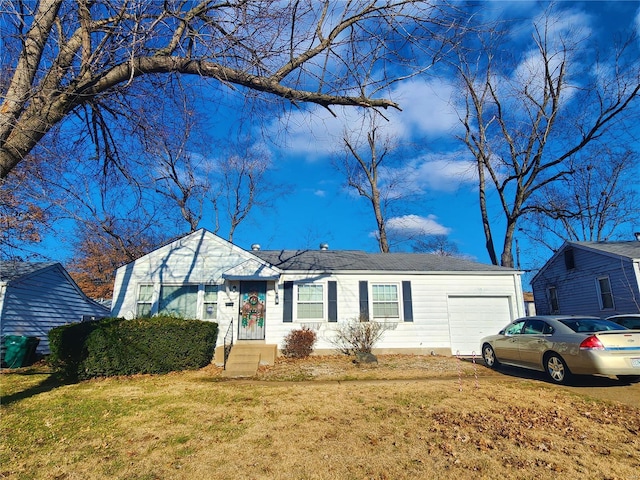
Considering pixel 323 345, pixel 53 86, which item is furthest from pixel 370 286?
pixel 53 86

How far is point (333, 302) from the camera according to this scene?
12.8m

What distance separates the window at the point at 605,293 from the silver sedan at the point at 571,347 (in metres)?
10.4

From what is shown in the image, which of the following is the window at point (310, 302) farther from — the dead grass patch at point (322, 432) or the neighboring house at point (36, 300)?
the neighboring house at point (36, 300)

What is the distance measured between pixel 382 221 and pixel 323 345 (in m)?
13.8

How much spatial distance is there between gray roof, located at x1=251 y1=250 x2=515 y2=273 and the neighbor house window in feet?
9.73

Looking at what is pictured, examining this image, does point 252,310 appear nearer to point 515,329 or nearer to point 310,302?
point 310,302

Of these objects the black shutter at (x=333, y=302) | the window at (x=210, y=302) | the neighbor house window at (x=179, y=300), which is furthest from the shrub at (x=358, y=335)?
the neighbor house window at (x=179, y=300)

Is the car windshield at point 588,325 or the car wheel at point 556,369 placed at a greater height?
the car windshield at point 588,325

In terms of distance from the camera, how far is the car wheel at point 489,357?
32.0 feet

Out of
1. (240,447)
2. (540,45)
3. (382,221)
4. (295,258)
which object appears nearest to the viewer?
(240,447)

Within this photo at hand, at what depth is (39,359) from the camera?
42.4 feet

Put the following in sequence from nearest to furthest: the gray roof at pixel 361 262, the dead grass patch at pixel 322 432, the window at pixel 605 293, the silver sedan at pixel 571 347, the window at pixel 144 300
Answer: the dead grass patch at pixel 322 432 < the silver sedan at pixel 571 347 < the window at pixel 144 300 < the gray roof at pixel 361 262 < the window at pixel 605 293

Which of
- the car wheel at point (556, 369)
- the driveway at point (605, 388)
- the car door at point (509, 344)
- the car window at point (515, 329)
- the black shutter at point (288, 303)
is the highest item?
the black shutter at point (288, 303)

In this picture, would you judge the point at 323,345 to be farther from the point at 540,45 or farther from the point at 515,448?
the point at 540,45
